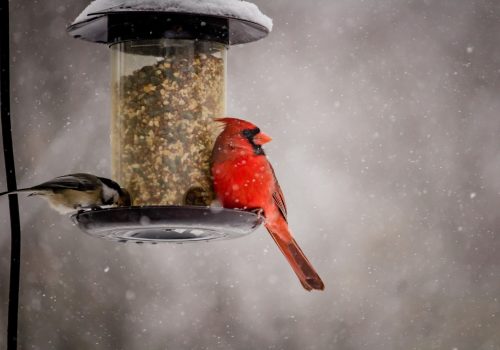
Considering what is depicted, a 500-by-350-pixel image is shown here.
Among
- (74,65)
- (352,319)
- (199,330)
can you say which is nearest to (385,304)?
(352,319)

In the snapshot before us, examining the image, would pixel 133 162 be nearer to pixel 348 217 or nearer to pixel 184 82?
pixel 184 82

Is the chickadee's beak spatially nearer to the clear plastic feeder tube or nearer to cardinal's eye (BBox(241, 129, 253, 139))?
the clear plastic feeder tube

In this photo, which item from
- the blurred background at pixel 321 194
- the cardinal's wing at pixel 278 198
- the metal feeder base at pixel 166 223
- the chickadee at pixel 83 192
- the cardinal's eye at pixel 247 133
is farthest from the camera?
the blurred background at pixel 321 194

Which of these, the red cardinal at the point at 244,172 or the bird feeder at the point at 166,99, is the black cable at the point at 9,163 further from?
the red cardinal at the point at 244,172

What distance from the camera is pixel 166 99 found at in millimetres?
3471

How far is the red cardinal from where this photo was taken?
11.3ft

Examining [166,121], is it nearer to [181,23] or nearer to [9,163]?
[181,23]

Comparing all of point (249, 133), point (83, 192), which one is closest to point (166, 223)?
point (83, 192)

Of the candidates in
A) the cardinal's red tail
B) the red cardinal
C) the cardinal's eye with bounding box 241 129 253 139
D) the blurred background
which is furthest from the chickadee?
the blurred background

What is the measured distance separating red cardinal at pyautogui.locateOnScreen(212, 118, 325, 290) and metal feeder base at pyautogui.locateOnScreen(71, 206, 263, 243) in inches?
6.7

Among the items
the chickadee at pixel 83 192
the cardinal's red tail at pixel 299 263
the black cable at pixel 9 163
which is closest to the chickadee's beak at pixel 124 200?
the chickadee at pixel 83 192

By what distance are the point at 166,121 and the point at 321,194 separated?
5.80m

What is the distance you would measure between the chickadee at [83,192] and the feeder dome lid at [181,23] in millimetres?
537

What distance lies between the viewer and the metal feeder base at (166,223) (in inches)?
122
